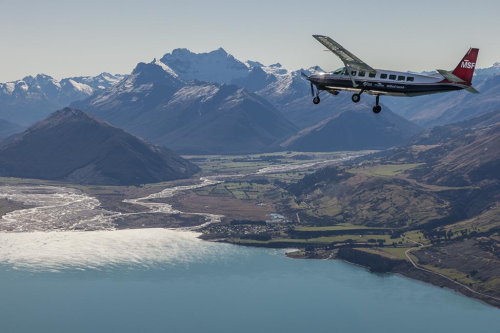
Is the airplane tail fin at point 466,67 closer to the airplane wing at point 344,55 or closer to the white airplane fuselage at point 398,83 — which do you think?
the white airplane fuselage at point 398,83

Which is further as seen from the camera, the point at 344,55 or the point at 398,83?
the point at 344,55

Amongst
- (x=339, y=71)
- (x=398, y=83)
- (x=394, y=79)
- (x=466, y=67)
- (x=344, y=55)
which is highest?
(x=344, y=55)

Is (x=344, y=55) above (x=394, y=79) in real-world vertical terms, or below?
above

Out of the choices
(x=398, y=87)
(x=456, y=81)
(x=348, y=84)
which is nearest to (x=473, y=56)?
(x=456, y=81)

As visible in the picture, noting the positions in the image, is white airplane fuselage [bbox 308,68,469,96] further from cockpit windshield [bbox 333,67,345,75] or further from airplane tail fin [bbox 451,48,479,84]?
cockpit windshield [bbox 333,67,345,75]

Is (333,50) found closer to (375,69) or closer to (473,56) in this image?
(375,69)

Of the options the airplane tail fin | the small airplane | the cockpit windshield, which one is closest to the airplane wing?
the small airplane

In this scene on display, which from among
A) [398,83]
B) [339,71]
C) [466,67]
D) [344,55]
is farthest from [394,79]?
[466,67]

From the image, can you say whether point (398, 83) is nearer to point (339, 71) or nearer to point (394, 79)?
point (394, 79)

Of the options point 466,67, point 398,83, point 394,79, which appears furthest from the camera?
point 394,79
